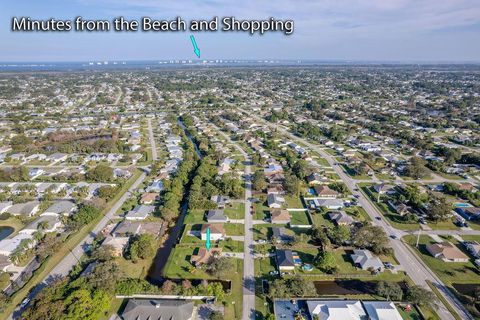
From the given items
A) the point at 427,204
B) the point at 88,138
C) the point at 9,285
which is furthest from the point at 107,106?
the point at 427,204

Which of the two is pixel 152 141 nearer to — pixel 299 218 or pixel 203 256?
pixel 299 218

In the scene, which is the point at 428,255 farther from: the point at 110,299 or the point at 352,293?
the point at 110,299

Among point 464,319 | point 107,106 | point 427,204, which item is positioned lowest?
point 464,319

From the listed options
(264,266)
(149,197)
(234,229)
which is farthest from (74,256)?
(264,266)

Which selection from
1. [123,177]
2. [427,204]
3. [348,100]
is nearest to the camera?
[427,204]

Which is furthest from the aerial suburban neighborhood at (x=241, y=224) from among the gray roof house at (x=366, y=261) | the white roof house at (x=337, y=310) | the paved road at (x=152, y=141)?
the paved road at (x=152, y=141)

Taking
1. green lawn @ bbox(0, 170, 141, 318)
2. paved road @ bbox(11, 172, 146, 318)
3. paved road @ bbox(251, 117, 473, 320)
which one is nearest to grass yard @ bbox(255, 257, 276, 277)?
paved road @ bbox(251, 117, 473, 320)
